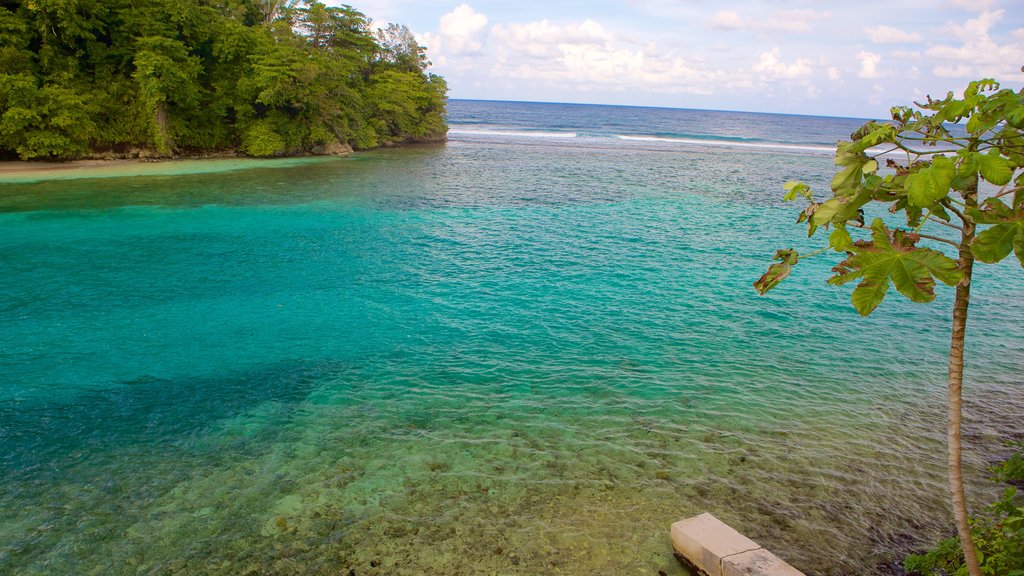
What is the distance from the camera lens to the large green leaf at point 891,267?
343 centimetres

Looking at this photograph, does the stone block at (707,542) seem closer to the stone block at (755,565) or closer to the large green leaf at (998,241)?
the stone block at (755,565)

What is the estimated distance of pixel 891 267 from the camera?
3.52m

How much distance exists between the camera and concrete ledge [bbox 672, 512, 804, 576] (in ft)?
18.2

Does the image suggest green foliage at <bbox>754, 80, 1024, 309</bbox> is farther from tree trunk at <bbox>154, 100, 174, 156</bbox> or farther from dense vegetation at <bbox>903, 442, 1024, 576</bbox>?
tree trunk at <bbox>154, 100, 174, 156</bbox>

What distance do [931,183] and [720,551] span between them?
13.7 ft

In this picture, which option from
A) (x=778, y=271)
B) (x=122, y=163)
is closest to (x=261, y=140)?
(x=122, y=163)

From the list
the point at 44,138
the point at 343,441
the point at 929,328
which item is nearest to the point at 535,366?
the point at 343,441

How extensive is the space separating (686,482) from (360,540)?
433cm

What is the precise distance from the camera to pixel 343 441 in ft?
29.0

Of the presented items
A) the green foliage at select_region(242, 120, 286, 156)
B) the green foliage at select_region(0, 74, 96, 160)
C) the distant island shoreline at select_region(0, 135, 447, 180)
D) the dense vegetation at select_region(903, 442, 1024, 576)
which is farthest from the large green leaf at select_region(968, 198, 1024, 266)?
the green foliage at select_region(242, 120, 286, 156)

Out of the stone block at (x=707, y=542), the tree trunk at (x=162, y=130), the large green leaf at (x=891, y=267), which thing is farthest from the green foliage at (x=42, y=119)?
the large green leaf at (x=891, y=267)

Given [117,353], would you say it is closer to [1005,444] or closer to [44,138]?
[1005,444]

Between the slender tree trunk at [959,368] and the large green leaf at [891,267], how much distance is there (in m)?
0.37

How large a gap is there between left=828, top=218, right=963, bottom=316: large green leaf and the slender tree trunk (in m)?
0.37
